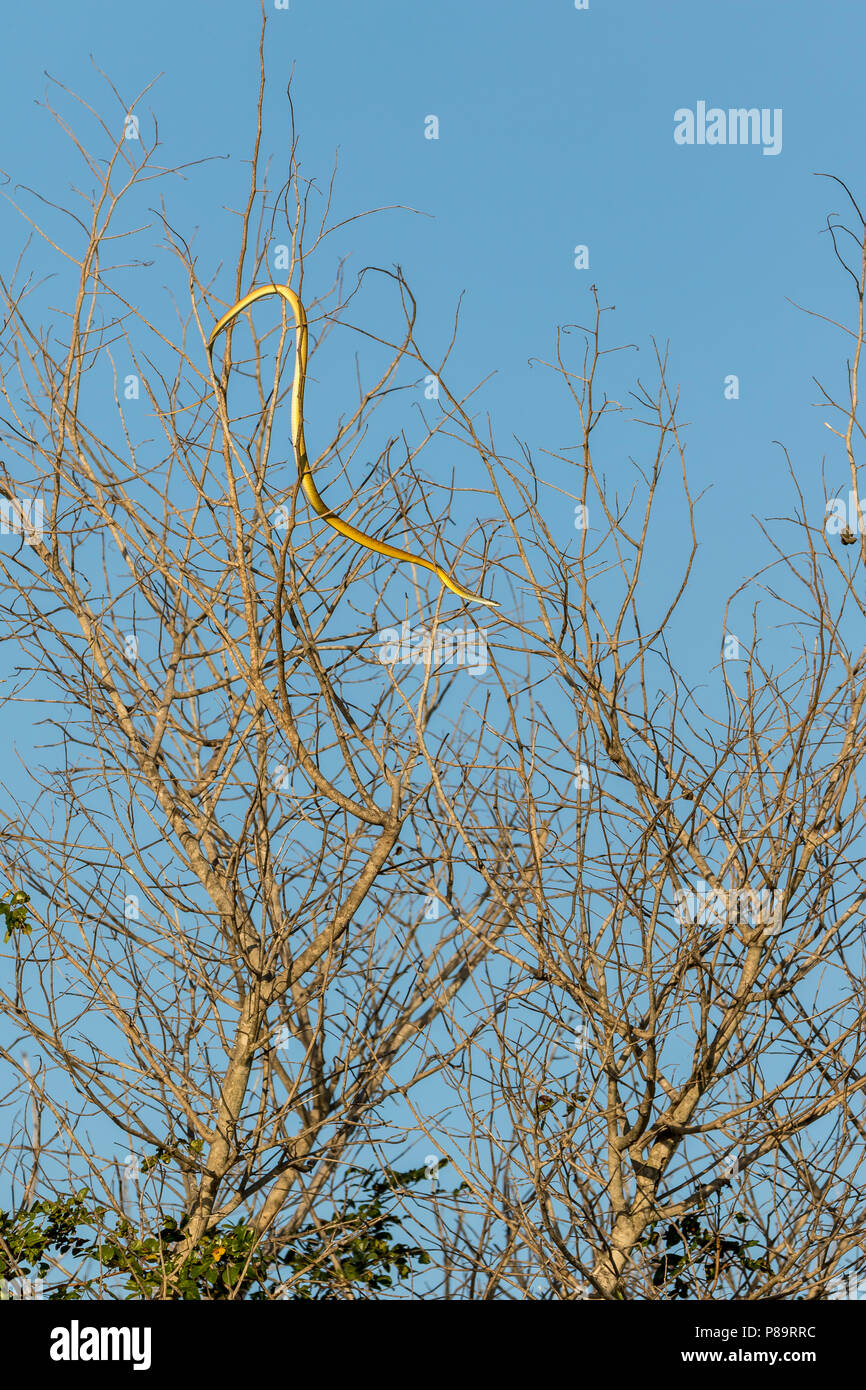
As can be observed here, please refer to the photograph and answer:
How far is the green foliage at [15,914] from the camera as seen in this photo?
15.7 ft

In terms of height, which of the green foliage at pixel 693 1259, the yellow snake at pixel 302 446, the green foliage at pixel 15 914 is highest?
the yellow snake at pixel 302 446

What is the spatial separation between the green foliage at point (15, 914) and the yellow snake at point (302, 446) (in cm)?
195

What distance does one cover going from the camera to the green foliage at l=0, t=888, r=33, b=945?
479 centimetres

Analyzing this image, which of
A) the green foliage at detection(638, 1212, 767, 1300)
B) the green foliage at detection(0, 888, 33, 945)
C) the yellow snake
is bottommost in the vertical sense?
the green foliage at detection(638, 1212, 767, 1300)

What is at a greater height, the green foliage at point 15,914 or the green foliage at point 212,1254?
the green foliage at point 15,914

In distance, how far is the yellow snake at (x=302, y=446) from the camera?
4.20 metres

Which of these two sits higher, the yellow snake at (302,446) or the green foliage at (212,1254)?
the yellow snake at (302,446)

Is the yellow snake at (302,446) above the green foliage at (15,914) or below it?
above

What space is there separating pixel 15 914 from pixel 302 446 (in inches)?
85.3

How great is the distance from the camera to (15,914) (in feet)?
15.7

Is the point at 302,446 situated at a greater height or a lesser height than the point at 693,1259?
greater

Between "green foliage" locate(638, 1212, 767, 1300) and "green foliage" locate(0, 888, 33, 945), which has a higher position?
"green foliage" locate(0, 888, 33, 945)

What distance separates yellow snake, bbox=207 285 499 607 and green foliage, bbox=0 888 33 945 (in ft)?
6.39

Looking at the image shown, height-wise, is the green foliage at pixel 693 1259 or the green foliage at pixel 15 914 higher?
the green foliage at pixel 15 914
